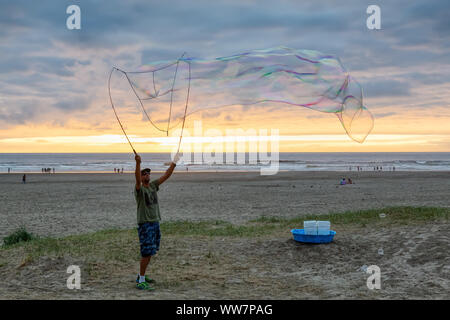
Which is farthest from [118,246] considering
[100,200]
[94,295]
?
[100,200]

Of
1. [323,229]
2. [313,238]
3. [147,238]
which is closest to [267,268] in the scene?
[313,238]

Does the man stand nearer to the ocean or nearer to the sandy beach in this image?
the sandy beach

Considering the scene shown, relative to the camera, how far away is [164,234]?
13.4 meters

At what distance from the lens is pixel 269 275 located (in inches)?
361

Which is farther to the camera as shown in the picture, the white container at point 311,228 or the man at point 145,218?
the white container at point 311,228

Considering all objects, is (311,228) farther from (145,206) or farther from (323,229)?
(145,206)

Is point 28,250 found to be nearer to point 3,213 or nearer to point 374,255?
point 374,255

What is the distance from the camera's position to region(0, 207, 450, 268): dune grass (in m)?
10.4

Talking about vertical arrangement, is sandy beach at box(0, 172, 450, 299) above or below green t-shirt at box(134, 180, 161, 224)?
below

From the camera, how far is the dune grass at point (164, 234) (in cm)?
1044

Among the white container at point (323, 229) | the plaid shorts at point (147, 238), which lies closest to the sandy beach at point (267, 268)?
the white container at point (323, 229)

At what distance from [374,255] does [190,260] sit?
14.1ft

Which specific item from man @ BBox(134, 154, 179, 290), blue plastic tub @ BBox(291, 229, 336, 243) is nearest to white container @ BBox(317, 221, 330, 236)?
blue plastic tub @ BBox(291, 229, 336, 243)

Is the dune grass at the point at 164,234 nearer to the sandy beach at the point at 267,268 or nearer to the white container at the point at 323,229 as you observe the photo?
the sandy beach at the point at 267,268
